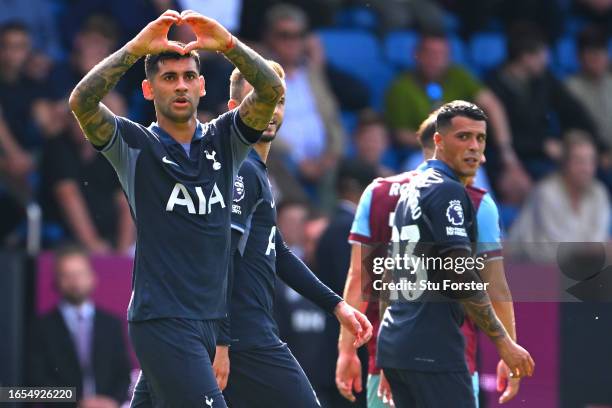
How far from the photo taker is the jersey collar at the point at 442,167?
7246 mm

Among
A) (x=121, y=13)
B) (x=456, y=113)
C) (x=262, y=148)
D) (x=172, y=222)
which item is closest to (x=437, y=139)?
(x=456, y=113)

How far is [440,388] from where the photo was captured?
7043mm

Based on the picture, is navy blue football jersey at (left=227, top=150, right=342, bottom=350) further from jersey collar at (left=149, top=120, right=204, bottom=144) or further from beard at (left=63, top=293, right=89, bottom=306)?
beard at (left=63, top=293, right=89, bottom=306)

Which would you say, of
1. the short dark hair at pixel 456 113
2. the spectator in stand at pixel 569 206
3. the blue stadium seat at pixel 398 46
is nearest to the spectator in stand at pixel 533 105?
the spectator in stand at pixel 569 206

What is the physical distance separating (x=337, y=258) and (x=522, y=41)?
495cm

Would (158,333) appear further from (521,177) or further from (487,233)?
(521,177)

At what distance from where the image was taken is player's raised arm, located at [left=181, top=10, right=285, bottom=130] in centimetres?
596

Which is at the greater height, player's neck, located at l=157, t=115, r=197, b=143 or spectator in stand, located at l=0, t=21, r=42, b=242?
spectator in stand, located at l=0, t=21, r=42, b=242

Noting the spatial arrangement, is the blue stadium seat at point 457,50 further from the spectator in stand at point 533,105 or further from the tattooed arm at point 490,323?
the tattooed arm at point 490,323

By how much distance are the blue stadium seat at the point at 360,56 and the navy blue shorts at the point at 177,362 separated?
8429 mm

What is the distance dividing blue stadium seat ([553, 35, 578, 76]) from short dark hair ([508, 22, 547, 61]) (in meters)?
0.83

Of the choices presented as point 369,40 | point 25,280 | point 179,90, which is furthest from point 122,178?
point 369,40

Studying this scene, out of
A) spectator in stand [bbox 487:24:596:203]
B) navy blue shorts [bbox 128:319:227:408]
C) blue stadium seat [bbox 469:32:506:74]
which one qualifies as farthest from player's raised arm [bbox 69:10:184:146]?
blue stadium seat [bbox 469:32:506:74]

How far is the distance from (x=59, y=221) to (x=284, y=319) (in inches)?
82.1
